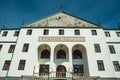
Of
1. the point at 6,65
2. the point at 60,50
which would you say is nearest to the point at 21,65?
the point at 6,65

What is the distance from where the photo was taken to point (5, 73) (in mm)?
20047

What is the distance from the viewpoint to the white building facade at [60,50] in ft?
64.4

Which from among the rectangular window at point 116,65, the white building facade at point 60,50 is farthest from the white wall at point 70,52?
the rectangular window at point 116,65

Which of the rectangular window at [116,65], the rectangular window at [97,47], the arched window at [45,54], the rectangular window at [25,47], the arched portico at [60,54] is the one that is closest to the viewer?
the rectangular window at [116,65]

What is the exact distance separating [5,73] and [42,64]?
6.17m

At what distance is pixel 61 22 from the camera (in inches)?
987

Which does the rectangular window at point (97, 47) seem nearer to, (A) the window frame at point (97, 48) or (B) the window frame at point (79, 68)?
(A) the window frame at point (97, 48)

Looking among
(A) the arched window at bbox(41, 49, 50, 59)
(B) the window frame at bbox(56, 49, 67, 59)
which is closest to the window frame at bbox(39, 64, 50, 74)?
(A) the arched window at bbox(41, 49, 50, 59)

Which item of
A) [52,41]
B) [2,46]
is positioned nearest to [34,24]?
[52,41]

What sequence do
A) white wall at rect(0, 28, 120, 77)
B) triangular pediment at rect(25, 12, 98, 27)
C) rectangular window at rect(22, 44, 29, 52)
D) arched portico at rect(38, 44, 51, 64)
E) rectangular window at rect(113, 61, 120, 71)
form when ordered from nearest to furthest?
white wall at rect(0, 28, 120, 77) → rectangular window at rect(113, 61, 120, 71) → rectangular window at rect(22, 44, 29, 52) → arched portico at rect(38, 44, 51, 64) → triangular pediment at rect(25, 12, 98, 27)

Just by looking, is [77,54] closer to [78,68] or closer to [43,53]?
[78,68]

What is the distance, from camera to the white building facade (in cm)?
1962

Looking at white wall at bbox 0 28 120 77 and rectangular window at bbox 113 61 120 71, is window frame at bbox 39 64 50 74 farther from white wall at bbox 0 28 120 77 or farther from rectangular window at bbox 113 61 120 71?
rectangular window at bbox 113 61 120 71

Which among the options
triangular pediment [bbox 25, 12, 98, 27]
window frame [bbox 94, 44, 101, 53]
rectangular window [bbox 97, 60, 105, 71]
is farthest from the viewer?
triangular pediment [bbox 25, 12, 98, 27]
